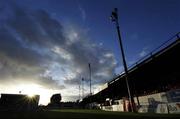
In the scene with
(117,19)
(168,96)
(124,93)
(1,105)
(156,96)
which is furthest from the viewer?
(124,93)

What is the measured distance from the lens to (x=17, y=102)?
125ft

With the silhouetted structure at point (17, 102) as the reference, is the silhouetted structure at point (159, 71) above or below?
above

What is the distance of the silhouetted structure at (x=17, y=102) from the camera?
37.4 metres

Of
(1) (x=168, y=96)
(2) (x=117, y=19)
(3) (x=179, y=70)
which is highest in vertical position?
(2) (x=117, y=19)

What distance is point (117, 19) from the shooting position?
3186 centimetres

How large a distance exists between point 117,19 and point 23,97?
2585 centimetres

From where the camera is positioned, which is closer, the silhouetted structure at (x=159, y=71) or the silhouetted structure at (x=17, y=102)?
the silhouetted structure at (x=159, y=71)

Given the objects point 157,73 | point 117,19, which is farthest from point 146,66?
point 117,19

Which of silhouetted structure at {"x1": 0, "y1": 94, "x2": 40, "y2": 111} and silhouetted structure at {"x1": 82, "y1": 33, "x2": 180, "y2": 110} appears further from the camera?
silhouetted structure at {"x1": 0, "y1": 94, "x2": 40, "y2": 111}

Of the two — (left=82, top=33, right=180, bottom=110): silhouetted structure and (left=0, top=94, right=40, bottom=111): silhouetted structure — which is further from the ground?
(left=82, top=33, right=180, bottom=110): silhouetted structure

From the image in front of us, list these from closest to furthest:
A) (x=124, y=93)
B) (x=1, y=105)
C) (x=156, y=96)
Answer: (x=156, y=96), (x=1, y=105), (x=124, y=93)

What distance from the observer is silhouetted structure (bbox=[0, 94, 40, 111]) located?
3744 centimetres

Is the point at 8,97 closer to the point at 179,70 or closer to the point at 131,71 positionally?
the point at 131,71

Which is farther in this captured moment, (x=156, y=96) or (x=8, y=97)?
(x=8, y=97)
